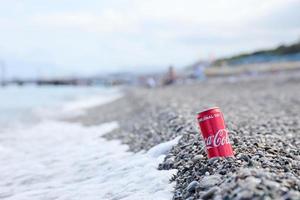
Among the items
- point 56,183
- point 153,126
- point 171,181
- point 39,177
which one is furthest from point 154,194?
point 153,126

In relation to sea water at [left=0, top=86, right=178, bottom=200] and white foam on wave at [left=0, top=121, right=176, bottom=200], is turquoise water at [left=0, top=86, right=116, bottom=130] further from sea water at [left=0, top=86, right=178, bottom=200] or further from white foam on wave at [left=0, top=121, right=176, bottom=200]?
sea water at [left=0, top=86, right=178, bottom=200]

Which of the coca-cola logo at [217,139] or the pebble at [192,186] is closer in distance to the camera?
the pebble at [192,186]

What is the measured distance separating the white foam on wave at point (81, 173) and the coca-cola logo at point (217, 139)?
607 millimetres

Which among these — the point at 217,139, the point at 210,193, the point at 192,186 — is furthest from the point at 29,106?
the point at 210,193

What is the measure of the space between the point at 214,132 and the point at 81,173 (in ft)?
9.65

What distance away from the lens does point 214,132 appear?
4.84 metres

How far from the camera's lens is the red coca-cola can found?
4809 mm

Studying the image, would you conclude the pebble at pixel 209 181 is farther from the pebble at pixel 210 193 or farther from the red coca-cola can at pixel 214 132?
Result: the red coca-cola can at pixel 214 132

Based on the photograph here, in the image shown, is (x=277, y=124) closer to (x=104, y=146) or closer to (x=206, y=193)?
(x=104, y=146)

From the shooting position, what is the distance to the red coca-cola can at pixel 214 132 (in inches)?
189

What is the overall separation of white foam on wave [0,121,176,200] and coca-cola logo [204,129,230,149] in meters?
0.61

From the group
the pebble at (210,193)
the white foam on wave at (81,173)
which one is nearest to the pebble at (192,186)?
the white foam on wave at (81,173)

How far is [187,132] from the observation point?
7.32 meters

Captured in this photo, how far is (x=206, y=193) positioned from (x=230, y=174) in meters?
A: 0.36
